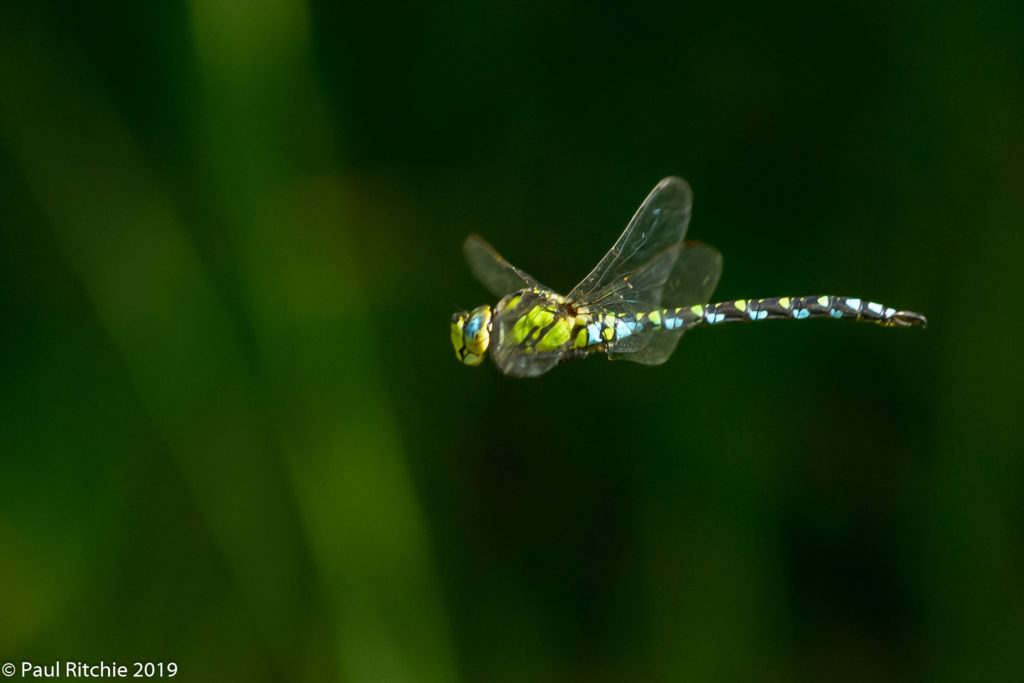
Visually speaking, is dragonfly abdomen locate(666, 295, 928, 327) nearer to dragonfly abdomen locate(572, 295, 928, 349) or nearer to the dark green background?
dragonfly abdomen locate(572, 295, 928, 349)

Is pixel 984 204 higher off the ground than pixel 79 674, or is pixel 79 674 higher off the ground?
pixel 984 204

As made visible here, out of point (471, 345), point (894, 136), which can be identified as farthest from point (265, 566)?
point (894, 136)

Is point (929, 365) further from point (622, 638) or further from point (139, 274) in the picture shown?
point (139, 274)

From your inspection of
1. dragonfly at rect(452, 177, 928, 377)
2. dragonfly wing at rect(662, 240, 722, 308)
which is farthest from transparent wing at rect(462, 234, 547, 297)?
dragonfly wing at rect(662, 240, 722, 308)

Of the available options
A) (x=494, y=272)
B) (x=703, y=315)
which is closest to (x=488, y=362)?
(x=494, y=272)

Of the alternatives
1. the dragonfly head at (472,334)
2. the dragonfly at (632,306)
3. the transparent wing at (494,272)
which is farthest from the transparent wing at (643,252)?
the dragonfly head at (472,334)

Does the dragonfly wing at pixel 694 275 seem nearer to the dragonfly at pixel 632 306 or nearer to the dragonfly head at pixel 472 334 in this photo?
the dragonfly at pixel 632 306

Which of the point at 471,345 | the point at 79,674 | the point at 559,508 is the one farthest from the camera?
the point at 559,508

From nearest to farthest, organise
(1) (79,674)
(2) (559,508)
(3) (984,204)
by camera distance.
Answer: (1) (79,674), (3) (984,204), (2) (559,508)
